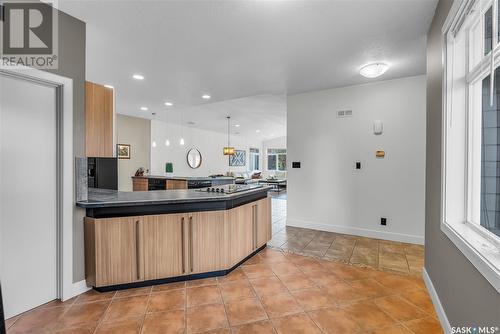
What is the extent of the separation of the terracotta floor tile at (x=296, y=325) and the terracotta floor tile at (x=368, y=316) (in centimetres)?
37

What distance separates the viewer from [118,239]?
2281mm

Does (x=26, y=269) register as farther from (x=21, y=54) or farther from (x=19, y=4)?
(x=19, y=4)

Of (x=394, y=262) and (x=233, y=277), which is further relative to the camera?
(x=394, y=262)

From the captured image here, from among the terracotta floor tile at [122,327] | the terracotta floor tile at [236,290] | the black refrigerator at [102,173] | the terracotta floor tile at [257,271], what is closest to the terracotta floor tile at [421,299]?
the terracotta floor tile at [257,271]

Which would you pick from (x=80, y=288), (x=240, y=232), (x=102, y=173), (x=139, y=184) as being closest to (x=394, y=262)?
(x=240, y=232)

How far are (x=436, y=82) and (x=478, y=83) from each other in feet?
1.63

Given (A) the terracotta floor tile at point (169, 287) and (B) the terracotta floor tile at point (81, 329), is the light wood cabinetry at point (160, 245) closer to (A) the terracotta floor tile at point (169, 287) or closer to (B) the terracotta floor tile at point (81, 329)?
(A) the terracotta floor tile at point (169, 287)

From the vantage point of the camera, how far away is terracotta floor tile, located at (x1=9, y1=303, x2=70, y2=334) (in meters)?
1.79

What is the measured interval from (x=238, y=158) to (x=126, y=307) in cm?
1015

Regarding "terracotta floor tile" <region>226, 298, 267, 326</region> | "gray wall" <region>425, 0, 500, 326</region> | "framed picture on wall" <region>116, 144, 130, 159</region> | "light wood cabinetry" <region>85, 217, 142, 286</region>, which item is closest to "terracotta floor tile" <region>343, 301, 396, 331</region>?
"gray wall" <region>425, 0, 500, 326</region>

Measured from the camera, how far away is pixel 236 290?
2346mm

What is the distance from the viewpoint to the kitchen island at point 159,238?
226 cm

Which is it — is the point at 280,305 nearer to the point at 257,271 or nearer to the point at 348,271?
the point at 257,271

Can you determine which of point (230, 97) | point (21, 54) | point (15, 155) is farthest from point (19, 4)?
point (230, 97)
